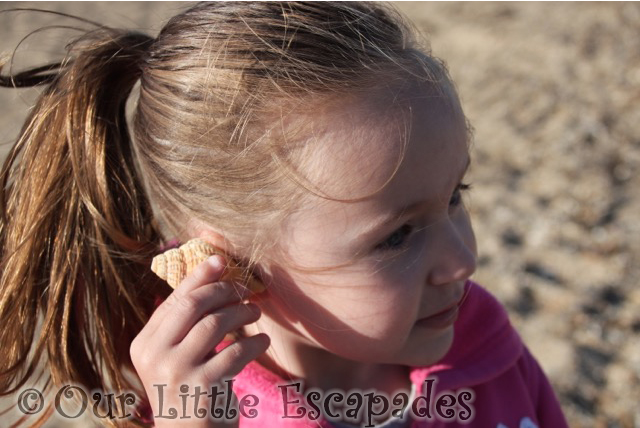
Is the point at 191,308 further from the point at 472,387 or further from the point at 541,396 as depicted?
the point at 541,396

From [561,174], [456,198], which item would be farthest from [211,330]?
[561,174]

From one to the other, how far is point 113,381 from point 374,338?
68 centimetres

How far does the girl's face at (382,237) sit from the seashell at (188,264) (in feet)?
0.26

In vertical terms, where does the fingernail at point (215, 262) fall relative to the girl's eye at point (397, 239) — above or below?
below

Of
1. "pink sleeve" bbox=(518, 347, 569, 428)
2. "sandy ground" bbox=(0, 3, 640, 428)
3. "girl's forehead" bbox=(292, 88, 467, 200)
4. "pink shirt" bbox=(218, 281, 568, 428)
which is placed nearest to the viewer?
"girl's forehead" bbox=(292, 88, 467, 200)

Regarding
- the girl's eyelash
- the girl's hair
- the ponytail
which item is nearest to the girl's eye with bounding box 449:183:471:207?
the girl's eyelash

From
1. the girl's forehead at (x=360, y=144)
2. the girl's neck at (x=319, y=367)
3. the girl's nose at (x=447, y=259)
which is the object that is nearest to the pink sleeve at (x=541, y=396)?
the girl's neck at (x=319, y=367)

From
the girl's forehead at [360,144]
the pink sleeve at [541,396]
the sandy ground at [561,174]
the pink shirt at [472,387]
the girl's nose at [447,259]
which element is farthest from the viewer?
the sandy ground at [561,174]

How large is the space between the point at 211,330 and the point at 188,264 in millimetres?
166

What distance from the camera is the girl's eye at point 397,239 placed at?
1627 millimetres

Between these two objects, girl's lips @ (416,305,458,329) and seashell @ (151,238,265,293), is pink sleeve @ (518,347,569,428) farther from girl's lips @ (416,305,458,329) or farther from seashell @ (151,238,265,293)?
seashell @ (151,238,265,293)

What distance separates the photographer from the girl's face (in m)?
1.55

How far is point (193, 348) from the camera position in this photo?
5.20 feet

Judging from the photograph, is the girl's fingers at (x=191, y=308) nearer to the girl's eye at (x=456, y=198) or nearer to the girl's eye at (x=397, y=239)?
the girl's eye at (x=397, y=239)
